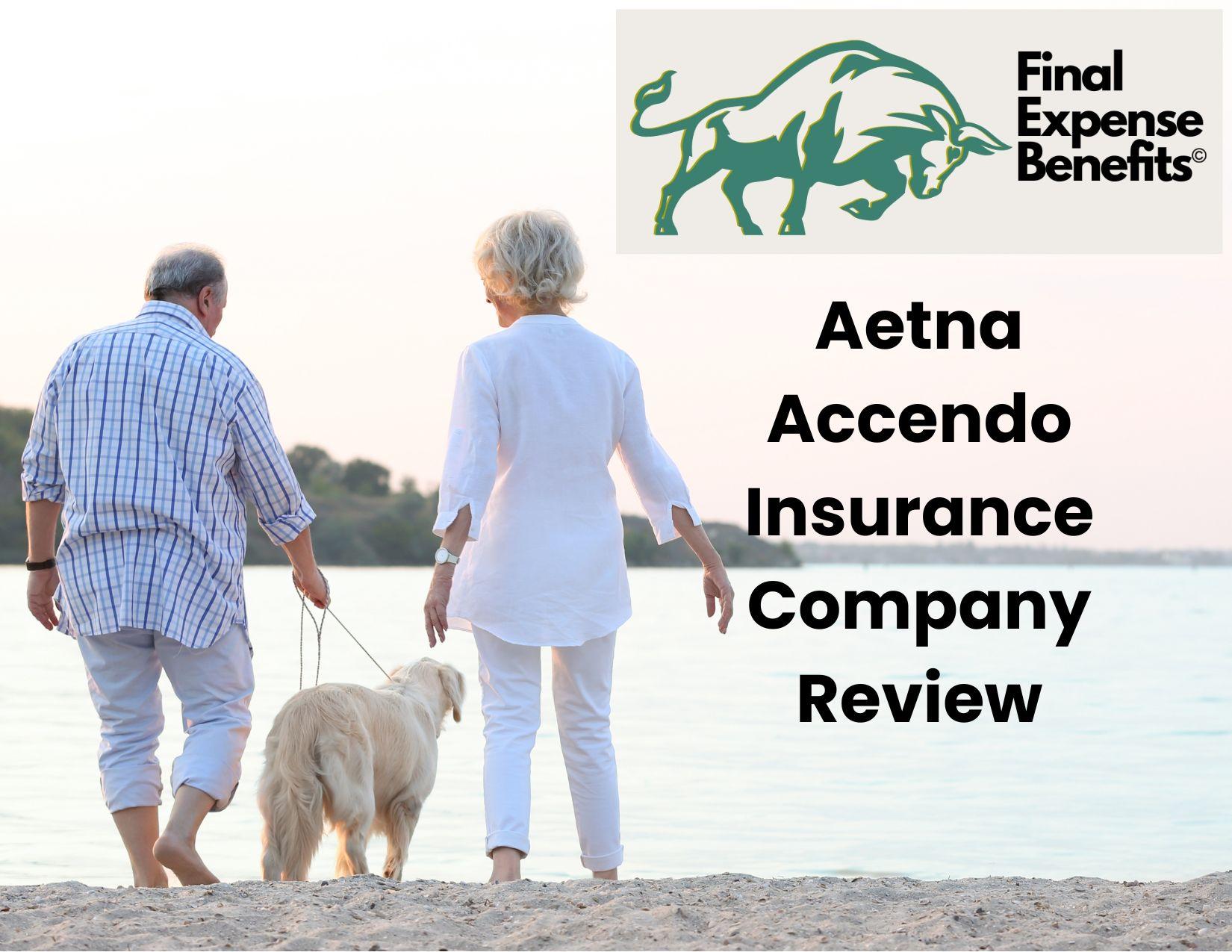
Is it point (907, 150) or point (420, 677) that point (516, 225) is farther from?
point (907, 150)

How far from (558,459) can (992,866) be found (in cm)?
349

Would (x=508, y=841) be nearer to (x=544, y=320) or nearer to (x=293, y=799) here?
(x=293, y=799)

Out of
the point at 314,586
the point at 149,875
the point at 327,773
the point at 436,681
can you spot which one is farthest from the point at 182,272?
the point at 436,681

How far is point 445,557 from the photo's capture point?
3.85 m

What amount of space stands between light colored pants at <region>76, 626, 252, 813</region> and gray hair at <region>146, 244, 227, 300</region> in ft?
3.37

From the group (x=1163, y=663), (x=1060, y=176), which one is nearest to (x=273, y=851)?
(x=1060, y=176)

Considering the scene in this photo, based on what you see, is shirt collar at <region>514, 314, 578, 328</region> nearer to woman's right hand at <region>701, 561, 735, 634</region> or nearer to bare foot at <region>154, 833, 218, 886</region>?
woman's right hand at <region>701, 561, 735, 634</region>

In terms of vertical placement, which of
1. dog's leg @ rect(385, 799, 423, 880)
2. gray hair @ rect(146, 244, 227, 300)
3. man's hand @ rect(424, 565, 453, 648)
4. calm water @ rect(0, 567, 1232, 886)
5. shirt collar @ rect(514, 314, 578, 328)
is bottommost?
calm water @ rect(0, 567, 1232, 886)

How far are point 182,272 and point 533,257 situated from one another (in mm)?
1071

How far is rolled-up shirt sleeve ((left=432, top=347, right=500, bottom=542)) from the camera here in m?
3.87

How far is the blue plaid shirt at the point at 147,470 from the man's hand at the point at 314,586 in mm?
177

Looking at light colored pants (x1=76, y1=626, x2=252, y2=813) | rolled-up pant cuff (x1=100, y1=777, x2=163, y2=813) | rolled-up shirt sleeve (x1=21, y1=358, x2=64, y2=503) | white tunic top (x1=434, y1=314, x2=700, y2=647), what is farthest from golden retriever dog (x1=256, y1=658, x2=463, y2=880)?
rolled-up shirt sleeve (x1=21, y1=358, x2=64, y2=503)

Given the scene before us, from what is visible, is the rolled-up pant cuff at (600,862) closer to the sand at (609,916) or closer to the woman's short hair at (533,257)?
the sand at (609,916)

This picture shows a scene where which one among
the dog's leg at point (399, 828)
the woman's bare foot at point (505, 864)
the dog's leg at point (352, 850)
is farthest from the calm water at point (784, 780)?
the woman's bare foot at point (505, 864)
